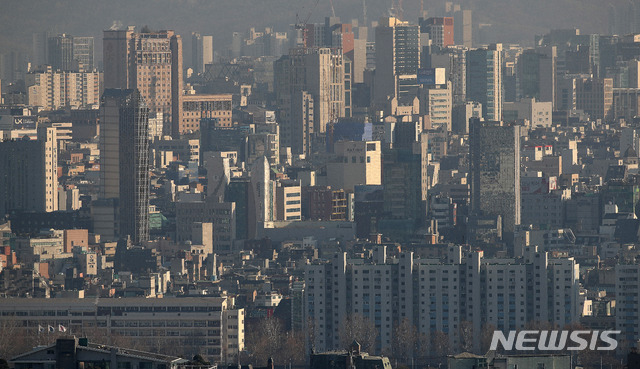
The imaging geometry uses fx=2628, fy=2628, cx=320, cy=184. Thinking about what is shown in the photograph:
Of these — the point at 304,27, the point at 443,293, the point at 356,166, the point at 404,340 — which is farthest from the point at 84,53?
the point at 404,340

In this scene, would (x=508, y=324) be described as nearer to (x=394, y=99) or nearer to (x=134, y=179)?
(x=134, y=179)

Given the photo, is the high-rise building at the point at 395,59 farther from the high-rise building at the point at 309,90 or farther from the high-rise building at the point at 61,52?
the high-rise building at the point at 61,52

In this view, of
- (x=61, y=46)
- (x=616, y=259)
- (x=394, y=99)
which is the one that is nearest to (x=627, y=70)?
(x=394, y=99)

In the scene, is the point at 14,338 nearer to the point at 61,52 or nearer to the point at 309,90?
the point at 309,90

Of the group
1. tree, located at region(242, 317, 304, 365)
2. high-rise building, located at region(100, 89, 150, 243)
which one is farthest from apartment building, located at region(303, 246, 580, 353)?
high-rise building, located at region(100, 89, 150, 243)

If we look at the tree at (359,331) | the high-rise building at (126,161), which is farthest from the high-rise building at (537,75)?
the tree at (359,331)
